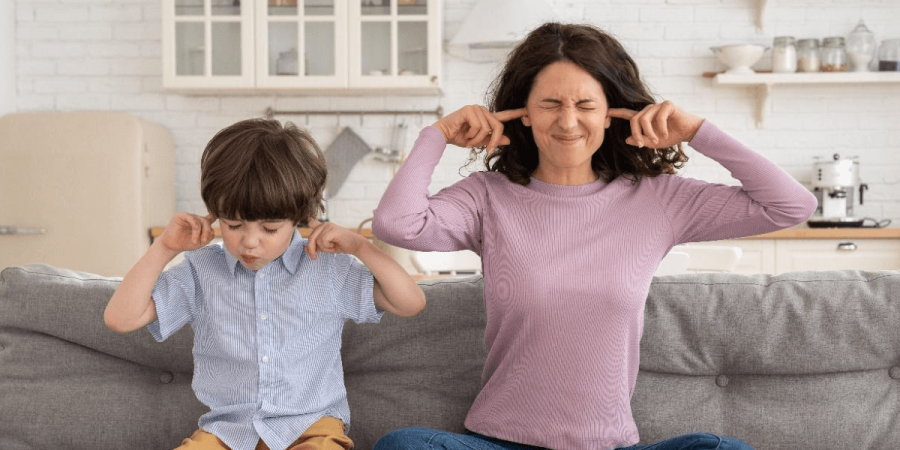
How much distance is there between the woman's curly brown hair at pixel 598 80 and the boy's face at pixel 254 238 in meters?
0.42

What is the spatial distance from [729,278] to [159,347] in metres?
1.10

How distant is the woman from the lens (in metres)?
1.45

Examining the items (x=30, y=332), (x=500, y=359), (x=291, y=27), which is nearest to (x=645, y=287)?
(x=500, y=359)

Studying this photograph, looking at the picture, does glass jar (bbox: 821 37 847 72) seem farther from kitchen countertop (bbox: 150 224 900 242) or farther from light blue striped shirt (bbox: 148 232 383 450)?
light blue striped shirt (bbox: 148 232 383 450)

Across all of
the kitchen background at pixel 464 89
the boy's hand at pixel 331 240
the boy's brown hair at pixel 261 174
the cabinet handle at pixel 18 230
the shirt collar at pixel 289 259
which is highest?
the kitchen background at pixel 464 89

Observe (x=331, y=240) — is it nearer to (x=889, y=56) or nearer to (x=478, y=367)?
(x=478, y=367)

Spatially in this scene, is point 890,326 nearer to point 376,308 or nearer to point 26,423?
point 376,308

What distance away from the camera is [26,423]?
1.69 m

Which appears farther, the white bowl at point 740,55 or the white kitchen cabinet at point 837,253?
the white bowl at point 740,55

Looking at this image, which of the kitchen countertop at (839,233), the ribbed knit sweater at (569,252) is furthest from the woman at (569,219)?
the kitchen countertop at (839,233)

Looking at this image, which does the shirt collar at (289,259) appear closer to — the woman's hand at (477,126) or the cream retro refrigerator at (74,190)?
the woman's hand at (477,126)

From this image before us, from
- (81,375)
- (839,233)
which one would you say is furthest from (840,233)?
(81,375)

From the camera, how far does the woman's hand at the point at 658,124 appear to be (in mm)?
1518

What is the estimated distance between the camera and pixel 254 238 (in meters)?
1.44
